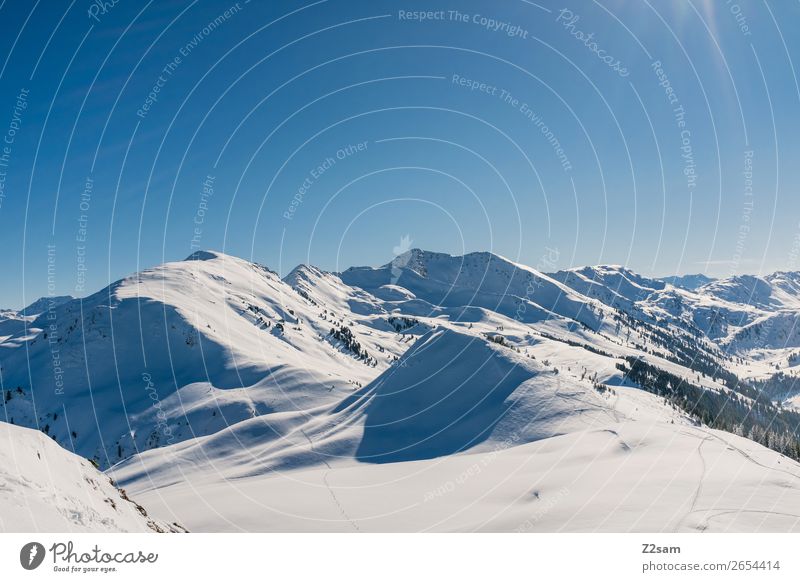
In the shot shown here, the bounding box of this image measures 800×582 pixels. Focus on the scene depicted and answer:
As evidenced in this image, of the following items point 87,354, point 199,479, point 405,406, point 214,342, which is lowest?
point 87,354

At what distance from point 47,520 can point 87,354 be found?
229658mm

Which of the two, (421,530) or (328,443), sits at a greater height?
(421,530)

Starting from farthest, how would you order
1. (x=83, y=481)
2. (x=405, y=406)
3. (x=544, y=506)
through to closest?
(x=405, y=406) → (x=544, y=506) → (x=83, y=481)

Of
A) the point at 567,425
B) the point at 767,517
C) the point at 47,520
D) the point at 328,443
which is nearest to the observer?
the point at 47,520

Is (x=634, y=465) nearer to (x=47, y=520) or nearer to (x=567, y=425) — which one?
(x=567, y=425)

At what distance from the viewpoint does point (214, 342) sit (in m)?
192

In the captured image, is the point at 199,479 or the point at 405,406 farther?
the point at 405,406

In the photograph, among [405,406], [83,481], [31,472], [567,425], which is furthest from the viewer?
[405,406]

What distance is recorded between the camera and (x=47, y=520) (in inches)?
502

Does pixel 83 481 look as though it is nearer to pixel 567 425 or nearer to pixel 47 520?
pixel 47 520

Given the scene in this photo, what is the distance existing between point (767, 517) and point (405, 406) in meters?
47.5
